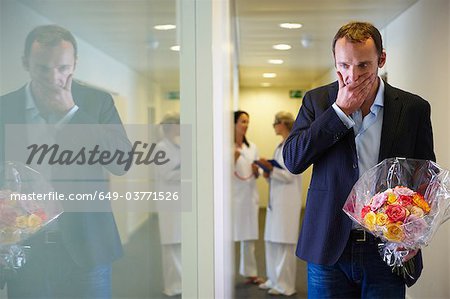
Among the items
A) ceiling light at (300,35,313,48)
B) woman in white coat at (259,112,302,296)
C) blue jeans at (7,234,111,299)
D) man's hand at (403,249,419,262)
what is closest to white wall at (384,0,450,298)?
man's hand at (403,249,419,262)

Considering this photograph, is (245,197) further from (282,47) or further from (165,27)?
(165,27)

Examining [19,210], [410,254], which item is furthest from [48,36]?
[410,254]

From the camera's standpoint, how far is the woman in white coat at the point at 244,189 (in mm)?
6379

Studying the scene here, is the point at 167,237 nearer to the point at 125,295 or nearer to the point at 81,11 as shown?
the point at 125,295

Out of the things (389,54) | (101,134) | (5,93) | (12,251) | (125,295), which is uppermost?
(389,54)

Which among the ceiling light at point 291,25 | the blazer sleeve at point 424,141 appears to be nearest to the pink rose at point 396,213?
the blazer sleeve at point 424,141

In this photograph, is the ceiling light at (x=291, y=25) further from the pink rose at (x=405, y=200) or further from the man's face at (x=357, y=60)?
the pink rose at (x=405, y=200)

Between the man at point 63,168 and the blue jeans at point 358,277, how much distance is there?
82cm

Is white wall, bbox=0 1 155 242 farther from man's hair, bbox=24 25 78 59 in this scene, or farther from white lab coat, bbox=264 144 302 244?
white lab coat, bbox=264 144 302 244

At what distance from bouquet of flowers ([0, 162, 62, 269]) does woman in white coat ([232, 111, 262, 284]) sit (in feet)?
Answer: 12.6

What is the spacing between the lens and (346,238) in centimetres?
240

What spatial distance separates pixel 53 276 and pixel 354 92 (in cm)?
139

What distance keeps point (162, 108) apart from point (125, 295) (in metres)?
0.78

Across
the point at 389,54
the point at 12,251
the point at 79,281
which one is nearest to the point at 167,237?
the point at 79,281
